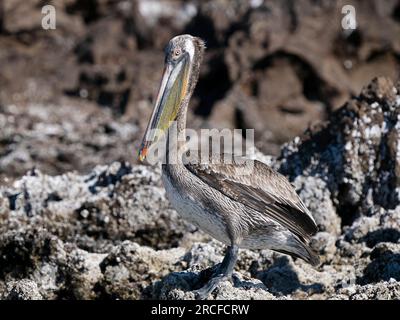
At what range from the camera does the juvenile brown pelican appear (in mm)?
6070

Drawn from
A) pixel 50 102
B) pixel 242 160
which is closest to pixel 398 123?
pixel 242 160

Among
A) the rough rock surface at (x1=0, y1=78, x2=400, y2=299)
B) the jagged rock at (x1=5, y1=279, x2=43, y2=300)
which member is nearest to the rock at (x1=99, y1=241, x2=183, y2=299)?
the rough rock surface at (x1=0, y1=78, x2=400, y2=299)

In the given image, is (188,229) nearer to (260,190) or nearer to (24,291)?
(260,190)

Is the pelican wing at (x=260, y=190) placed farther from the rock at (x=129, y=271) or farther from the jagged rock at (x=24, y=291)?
the jagged rock at (x=24, y=291)

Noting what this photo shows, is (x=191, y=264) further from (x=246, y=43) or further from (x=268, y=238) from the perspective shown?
(x=246, y=43)

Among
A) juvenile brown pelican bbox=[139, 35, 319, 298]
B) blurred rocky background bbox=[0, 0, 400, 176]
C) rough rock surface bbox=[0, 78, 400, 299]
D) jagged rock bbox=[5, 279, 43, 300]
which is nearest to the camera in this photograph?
juvenile brown pelican bbox=[139, 35, 319, 298]

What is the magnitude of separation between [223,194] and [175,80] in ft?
3.07

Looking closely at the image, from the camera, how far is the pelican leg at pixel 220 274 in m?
5.66

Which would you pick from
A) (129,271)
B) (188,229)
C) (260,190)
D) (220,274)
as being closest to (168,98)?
(260,190)

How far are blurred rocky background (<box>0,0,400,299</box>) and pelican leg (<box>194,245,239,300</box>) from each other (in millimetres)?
67

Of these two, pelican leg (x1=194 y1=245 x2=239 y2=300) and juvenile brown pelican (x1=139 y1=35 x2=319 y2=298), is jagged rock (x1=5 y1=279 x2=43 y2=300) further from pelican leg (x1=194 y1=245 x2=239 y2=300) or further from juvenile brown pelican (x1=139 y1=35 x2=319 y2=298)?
pelican leg (x1=194 y1=245 x2=239 y2=300)

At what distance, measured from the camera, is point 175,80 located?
638 centimetres

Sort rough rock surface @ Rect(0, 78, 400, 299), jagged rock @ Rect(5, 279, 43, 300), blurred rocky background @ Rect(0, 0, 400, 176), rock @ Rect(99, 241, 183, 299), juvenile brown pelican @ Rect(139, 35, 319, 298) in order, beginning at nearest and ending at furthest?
1. juvenile brown pelican @ Rect(139, 35, 319, 298)
2. jagged rock @ Rect(5, 279, 43, 300)
3. rough rock surface @ Rect(0, 78, 400, 299)
4. rock @ Rect(99, 241, 183, 299)
5. blurred rocky background @ Rect(0, 0, 400, 176)
